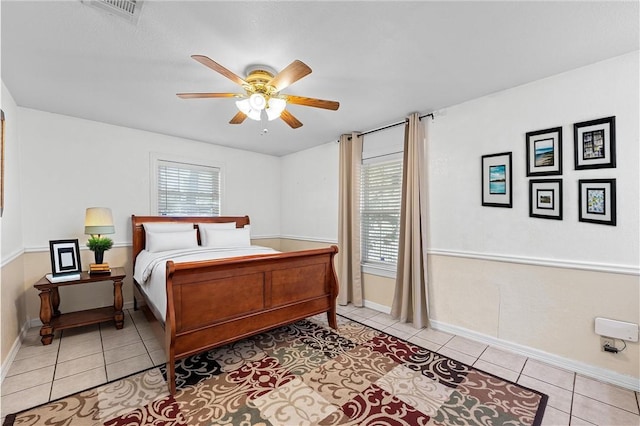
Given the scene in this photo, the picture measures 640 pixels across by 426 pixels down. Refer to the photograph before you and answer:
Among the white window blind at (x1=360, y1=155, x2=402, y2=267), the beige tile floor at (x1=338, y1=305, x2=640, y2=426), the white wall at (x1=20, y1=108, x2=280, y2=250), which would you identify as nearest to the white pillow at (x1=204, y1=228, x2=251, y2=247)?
the white wall at (x1=20, y1=108, x2=280, y2=250)

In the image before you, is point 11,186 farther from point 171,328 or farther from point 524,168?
point 524,168

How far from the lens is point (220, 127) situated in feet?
12.2

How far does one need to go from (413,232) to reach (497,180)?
38.0 inches

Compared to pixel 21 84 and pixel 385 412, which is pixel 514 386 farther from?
pixel 21 84

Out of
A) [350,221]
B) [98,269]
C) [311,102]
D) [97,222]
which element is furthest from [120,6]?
[350,221]

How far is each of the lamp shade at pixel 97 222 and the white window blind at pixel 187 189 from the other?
2.84ft

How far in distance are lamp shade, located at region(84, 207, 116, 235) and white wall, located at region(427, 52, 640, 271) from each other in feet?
12.1

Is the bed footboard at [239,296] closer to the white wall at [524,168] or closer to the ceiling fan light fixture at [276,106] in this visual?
the ceiling fan light fixture at [276,106]

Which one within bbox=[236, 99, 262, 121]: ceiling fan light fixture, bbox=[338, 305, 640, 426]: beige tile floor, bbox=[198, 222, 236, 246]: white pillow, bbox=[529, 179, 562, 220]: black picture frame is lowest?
bbox=[338, 305, 640, 426]: beige tile floor

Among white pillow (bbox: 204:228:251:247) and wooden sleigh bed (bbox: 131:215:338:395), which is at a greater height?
white pillow (bbox: 204:228:251:247)

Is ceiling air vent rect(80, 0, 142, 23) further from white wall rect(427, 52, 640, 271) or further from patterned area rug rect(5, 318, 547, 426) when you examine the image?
white wall rect(427, 52, 640, 271)

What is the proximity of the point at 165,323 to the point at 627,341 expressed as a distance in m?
3.44

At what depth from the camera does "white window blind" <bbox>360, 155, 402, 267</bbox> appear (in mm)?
3609

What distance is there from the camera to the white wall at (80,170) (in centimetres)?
312
